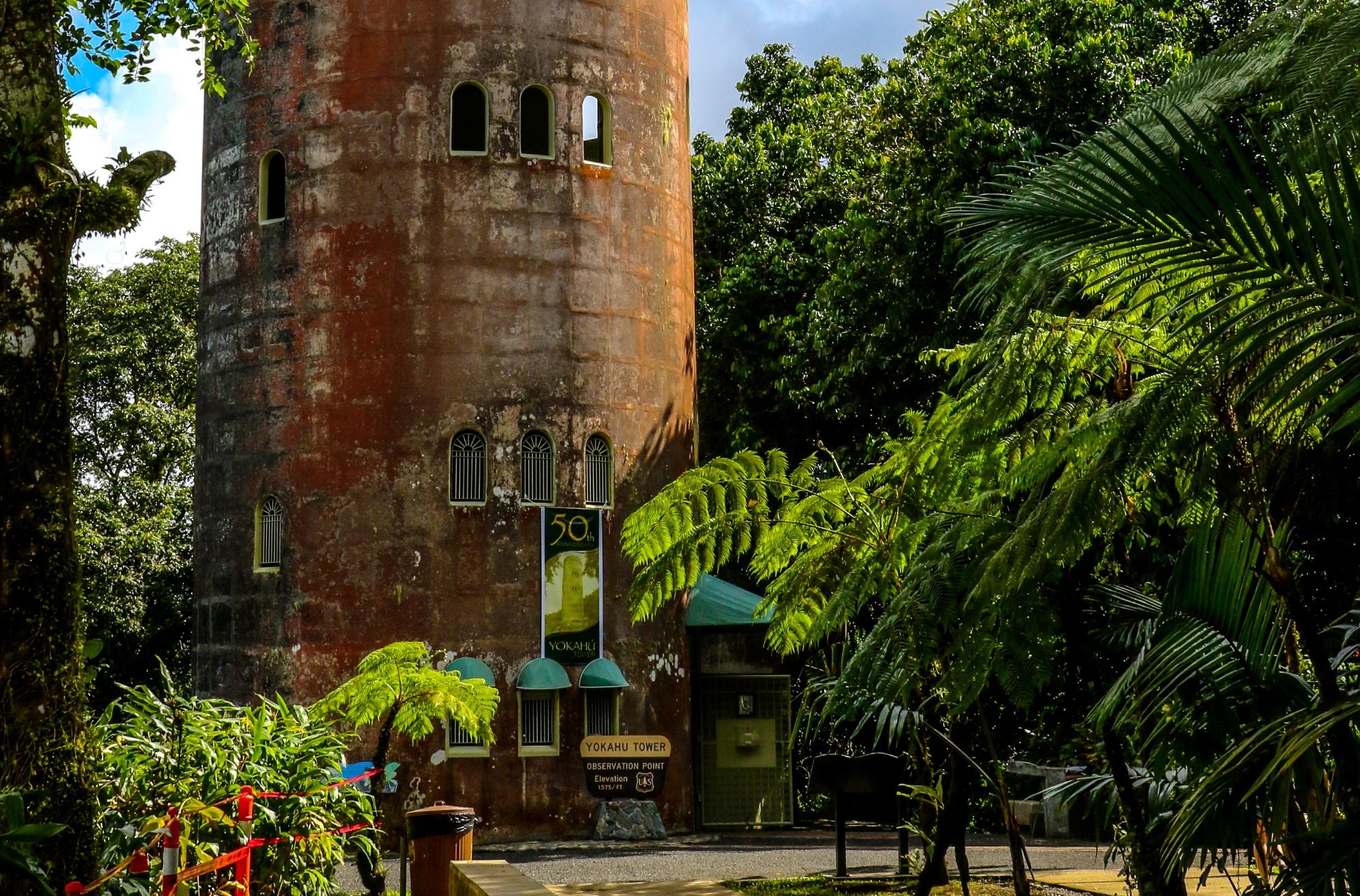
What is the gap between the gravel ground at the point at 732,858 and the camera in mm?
14984

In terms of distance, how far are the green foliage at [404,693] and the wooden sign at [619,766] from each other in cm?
708

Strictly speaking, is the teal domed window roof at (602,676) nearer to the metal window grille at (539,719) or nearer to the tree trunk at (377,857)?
the metal window grille at (539,719)

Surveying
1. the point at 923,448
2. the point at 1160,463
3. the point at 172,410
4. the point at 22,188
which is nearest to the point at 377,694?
the point at 923,448

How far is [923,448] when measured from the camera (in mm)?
9453

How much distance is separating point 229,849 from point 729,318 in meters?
19.5

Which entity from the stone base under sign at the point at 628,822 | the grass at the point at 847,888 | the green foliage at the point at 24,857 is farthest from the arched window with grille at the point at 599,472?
the green foliage at the point at 24,857

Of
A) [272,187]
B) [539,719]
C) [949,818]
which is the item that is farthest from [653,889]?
[272,187]

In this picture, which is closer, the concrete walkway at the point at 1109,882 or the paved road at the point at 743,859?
the concrete walkway at the point at 1109,882

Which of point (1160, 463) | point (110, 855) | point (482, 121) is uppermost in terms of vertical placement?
point (482, 121)

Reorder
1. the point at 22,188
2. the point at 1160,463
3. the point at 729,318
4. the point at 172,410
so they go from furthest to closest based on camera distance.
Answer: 1. the point at 172,410
2. the point at 729,318
3. the point at 22,188
4. the point at 1160,463

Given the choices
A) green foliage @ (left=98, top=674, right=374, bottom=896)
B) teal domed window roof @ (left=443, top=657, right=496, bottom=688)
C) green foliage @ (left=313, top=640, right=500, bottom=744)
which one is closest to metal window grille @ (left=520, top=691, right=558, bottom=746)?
teal domed window roof @ (left=443, top=657, right=496, bottom=688)

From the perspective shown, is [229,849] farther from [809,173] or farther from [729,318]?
[809,173]

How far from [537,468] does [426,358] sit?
7.09 ft

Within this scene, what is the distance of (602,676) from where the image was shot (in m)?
20.7
